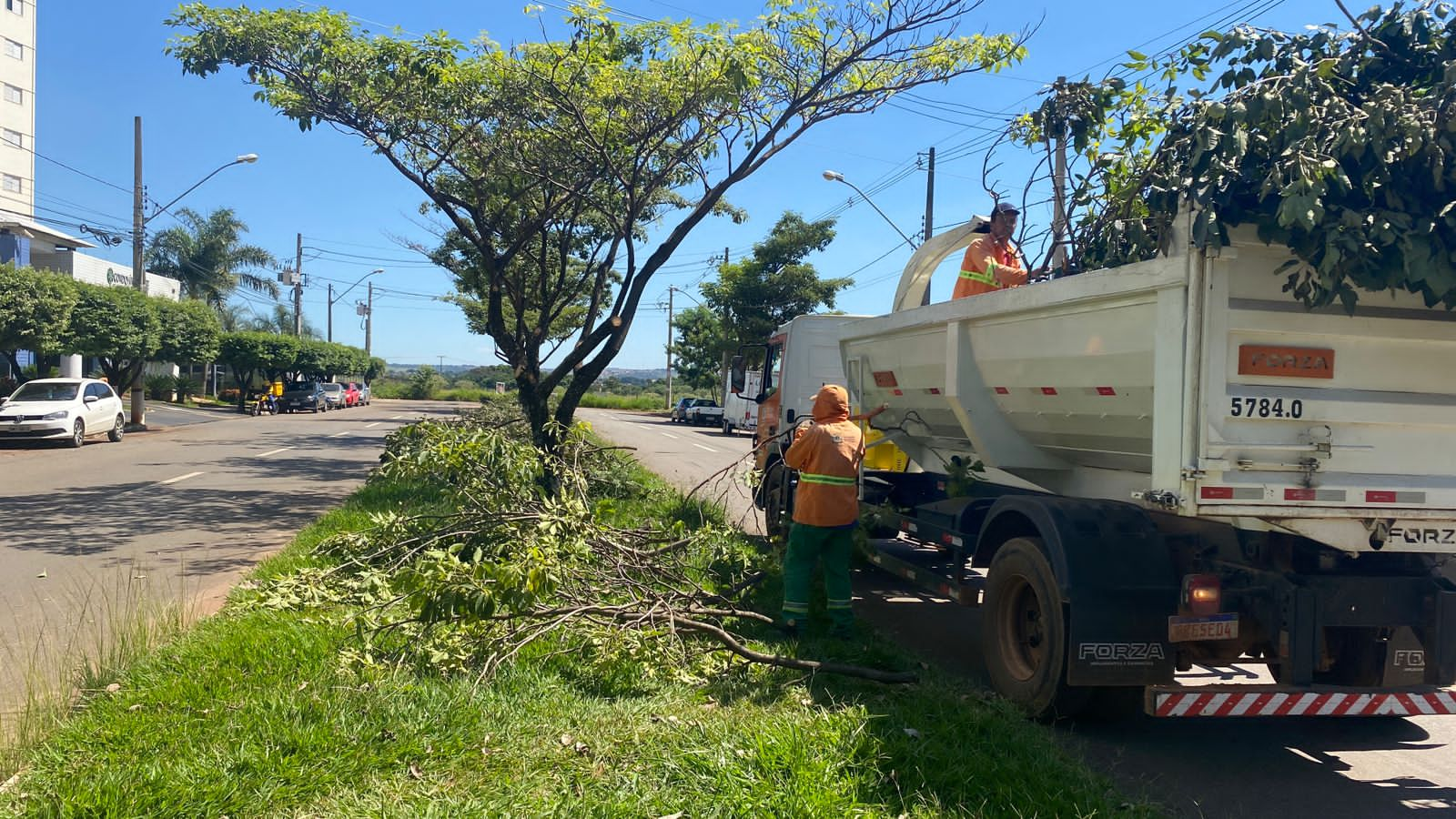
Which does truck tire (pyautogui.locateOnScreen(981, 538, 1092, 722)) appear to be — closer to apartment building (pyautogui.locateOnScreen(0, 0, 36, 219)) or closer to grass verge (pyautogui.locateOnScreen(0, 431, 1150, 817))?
grass verge (pyautogui.locateOnScreen(0, 431, 1150, 817))

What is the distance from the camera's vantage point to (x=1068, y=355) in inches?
209

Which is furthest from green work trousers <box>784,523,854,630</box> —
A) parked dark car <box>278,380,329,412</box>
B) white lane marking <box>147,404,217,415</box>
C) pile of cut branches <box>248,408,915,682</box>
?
parked dark car <box>278,380,329,412</box>

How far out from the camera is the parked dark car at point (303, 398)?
4700 centimetres

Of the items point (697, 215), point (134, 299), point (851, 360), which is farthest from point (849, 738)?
point (134, 299)

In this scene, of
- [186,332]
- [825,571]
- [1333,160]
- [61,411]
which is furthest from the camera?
[186,332]

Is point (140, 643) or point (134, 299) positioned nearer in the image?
point (140, 643)

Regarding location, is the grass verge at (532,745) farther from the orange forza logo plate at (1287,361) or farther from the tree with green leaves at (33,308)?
the tree with green leaves at (33,308)

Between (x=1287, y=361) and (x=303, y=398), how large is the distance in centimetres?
4966

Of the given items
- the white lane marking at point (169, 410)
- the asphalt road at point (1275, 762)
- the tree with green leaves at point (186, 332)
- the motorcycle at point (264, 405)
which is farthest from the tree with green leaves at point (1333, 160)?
the motorcycle at point (264, 405)

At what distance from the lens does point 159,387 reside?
148ft

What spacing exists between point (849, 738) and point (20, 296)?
2450 cm

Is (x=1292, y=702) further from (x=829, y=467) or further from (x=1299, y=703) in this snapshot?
(x=829, y=467)

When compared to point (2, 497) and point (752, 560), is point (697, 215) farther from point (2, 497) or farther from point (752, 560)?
point (2, 497)

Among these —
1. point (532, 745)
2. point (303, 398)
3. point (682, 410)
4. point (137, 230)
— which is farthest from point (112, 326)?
point (532, 745)
